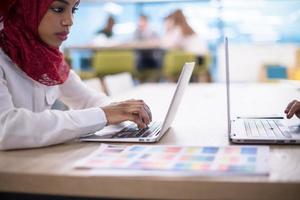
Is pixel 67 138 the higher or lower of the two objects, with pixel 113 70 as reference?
higher

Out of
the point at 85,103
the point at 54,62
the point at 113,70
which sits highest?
the point at 54,62

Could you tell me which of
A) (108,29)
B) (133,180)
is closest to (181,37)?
(108,29)

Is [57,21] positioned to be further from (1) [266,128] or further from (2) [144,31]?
(2) [144,31]

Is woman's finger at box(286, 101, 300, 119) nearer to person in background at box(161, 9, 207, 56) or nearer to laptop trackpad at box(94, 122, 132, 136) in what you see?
laptop trackpad at box(94, 122, 132, 136)

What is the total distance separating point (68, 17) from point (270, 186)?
724 millimetres

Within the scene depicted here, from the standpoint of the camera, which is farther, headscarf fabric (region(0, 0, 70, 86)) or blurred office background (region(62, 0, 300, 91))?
blurred office background (region(62, 0, 300, 91))

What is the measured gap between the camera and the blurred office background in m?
5.69

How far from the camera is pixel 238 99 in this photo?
1.98m

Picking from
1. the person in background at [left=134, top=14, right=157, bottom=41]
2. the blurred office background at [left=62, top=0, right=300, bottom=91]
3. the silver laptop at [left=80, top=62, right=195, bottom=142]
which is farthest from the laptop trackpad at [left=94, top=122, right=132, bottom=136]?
the person in background at [left=134, top=14, right=157, bottom=41]

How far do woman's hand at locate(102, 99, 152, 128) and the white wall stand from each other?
4.60m

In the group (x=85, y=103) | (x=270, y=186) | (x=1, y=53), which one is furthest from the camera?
(x=85, y=103)

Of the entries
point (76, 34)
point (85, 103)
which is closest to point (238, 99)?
point (85, 103)

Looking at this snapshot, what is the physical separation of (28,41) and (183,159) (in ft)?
2.00

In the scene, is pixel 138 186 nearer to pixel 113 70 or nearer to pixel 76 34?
pixel 113 70
